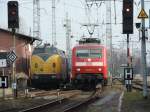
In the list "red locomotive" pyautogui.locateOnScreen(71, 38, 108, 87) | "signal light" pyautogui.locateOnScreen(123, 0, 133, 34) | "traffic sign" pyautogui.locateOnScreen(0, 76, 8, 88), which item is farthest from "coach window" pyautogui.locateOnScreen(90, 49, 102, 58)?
"traffic sign" pyautogui.locateOnScreen(0, 76, 8, 88)

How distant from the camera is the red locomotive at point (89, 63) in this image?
37312mm

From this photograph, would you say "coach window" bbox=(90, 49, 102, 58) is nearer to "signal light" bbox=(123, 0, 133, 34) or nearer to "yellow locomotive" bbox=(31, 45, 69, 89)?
"yellow locomotive" bbox=(31, 45, 69, 89)

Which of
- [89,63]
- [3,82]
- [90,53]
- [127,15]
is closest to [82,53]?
[90,53]

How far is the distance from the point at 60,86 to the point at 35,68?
363 centimetres

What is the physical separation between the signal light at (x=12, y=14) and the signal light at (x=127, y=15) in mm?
5547

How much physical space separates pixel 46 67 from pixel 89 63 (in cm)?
444

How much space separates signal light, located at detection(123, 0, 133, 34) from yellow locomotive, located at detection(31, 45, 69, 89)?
14870 mm

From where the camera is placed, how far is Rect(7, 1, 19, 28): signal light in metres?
25.0

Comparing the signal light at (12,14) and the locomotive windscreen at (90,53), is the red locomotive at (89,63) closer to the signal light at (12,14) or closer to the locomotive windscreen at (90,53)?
the locomotive windscreen at (90,53)

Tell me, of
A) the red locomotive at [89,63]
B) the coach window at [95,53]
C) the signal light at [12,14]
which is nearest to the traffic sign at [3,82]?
the signal light at [12,14]

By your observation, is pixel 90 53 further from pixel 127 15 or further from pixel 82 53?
pixel 127 15

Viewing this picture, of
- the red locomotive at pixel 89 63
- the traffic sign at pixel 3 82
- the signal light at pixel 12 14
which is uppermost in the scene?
the signal light at pixel 12 14

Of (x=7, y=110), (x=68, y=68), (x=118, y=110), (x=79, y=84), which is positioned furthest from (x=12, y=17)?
(x=68, y=68)

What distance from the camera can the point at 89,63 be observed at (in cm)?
3747
